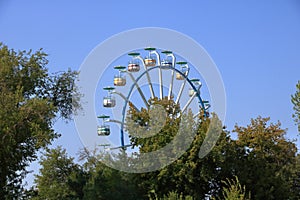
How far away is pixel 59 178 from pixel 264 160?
1228cm

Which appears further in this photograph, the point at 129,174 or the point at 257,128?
the point at 257,128

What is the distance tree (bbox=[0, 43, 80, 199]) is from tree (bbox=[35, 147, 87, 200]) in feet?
18.4

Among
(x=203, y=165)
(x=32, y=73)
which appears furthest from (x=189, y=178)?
(x=32, y=73)

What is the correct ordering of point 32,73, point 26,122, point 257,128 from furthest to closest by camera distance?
point 257,128 → point 32,73 → point 26,122

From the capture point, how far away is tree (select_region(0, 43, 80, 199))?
22828mm

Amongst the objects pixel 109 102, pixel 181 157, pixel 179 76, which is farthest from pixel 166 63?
pixel 181 157

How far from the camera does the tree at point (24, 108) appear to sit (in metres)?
22.8

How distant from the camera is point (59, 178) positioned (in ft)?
109

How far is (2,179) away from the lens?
23656 millimetres

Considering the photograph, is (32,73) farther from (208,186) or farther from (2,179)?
(208,186)

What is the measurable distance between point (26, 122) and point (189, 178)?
12.6 metres

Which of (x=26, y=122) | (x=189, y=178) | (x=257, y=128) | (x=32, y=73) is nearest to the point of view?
(x=26, y=122)

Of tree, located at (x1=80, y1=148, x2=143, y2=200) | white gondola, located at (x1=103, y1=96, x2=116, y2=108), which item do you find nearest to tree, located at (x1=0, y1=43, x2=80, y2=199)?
tree, located at (x1=80, y1=148, x2=143, y2=200)

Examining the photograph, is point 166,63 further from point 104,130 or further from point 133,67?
point 104,130
